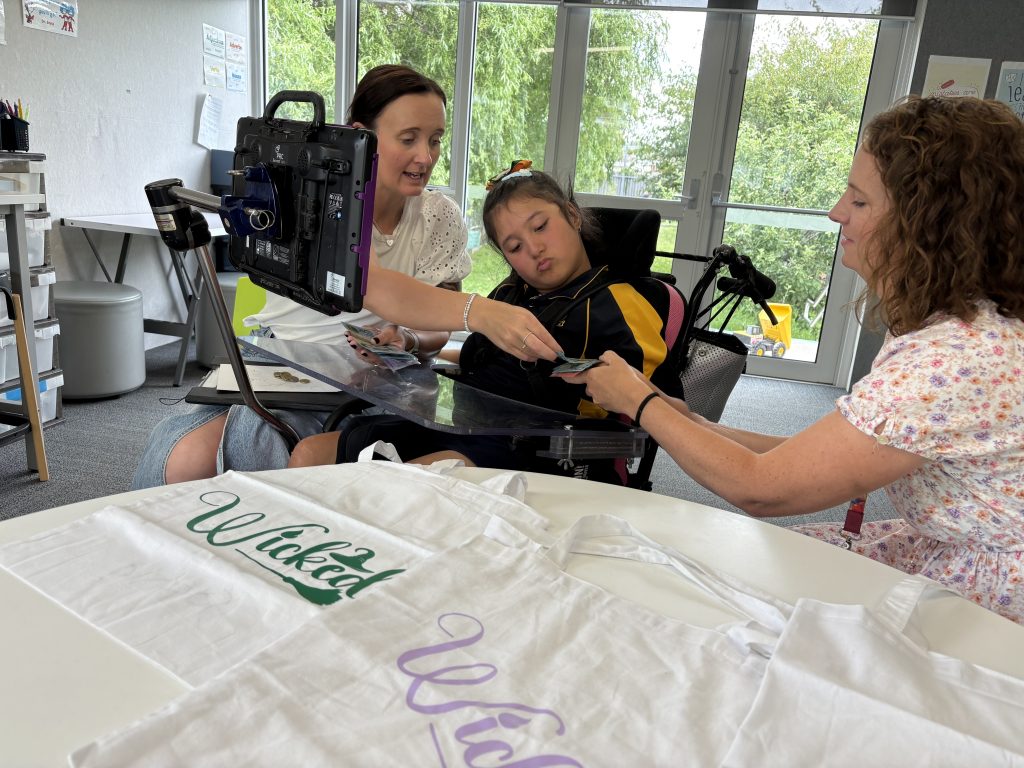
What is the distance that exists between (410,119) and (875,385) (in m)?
1.17

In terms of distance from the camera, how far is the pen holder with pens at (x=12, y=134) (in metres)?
2.63

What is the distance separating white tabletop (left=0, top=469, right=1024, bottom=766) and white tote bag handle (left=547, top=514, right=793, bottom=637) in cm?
1

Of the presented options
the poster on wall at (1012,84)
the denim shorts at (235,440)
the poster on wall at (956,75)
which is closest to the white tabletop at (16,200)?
the denim shorts at (235,440)

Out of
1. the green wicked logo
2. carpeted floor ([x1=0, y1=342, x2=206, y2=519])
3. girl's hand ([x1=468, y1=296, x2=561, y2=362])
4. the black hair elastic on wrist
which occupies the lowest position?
carpeted floor ([x1=0, y1=342, x2=206, y2=519])

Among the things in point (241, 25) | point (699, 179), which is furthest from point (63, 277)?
point (699, 179)

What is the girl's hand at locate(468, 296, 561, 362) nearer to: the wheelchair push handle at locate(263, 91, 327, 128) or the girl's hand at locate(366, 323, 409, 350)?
the girl's hand at locate(366, 323, 409, 350)

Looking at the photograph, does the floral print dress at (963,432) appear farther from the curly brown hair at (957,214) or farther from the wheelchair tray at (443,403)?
the wheelchair tray at (443,403)

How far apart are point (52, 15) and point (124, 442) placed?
190cm

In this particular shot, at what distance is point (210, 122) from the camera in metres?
4.67

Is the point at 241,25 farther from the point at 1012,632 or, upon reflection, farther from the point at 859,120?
the point at 1012,632

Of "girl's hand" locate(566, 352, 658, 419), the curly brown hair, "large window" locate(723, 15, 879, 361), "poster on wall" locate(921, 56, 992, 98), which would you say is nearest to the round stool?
"girl's hand" locate(566, 352, 658, 419)

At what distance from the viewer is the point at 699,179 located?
184 inches

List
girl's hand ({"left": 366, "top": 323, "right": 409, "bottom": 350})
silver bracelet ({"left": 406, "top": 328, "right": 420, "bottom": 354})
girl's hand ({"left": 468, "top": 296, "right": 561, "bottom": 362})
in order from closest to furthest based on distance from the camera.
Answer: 1. girl's hand ({"left": 468, "top": 296, "right": 561, "bottom": 362})
2. girl's hand ({"left": 366, "top": 323, "right": 409, "bottom": 350})
3. silver bracelet ({"left": 406, "top": 328, "right": 420, "bottom": 354})

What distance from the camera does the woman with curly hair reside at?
945 millimetres
